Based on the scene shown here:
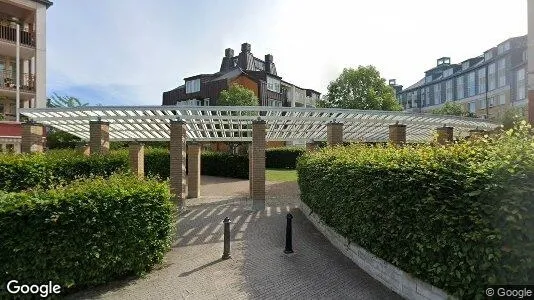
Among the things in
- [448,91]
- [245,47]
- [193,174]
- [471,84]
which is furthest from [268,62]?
[193,174]

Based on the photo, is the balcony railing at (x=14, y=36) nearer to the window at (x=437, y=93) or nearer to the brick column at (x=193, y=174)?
the brick column at (x=193, y=174)

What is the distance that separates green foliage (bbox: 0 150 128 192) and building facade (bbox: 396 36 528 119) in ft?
120

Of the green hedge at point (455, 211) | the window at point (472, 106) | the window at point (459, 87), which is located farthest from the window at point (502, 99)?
the green hedge at point (455, 211)

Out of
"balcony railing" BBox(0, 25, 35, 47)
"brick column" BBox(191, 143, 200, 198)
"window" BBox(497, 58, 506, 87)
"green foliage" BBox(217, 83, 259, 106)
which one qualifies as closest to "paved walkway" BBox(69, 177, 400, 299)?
"brick column" BBox(191, 143, 200, 198)

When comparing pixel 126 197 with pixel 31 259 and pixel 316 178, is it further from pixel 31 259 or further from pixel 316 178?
pixel 316 178

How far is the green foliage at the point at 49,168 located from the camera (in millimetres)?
8625

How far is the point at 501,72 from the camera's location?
1809 inches

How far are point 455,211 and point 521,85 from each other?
49.7 m

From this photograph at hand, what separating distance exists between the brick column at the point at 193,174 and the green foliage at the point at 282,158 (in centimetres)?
1465

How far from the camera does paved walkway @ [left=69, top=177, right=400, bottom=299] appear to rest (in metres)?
5.17

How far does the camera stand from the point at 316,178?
8.84m

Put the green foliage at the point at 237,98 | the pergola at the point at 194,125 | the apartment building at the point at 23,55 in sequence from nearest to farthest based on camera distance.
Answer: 1. the pergola at the point at 194,125
2. the apartment building at the point at 23,55
3. the green foliage at the point at 237,98

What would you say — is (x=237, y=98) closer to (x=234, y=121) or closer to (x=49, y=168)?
(x=234, y=121)

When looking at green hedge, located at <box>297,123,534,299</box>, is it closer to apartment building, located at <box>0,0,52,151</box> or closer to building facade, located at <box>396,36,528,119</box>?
apartment building, located at <box>0,0,52,151</box>
